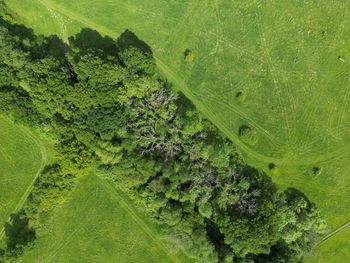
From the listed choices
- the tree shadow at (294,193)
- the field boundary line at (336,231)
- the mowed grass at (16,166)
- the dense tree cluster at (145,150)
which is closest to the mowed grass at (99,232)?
the dense tree cluster at (145,150)

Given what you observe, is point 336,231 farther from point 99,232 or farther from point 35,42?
point 35,42

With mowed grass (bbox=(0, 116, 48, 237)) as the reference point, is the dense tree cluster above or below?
above

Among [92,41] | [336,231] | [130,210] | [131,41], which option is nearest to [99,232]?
[130,210]

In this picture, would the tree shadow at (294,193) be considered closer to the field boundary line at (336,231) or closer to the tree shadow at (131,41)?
the field boundary line at (336,231)

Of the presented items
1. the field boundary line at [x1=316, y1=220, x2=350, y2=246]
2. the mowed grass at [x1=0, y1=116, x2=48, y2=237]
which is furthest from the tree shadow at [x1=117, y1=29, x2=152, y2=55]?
the field boundary line at [x1=316, y1=220, x2=350, y2=246]

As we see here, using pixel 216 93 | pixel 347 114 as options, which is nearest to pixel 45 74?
pixel 216 93

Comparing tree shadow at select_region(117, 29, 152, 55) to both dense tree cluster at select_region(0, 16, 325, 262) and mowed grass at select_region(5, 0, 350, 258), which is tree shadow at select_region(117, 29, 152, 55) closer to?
mowed grass at select_region(5, 0, 350, 258)
